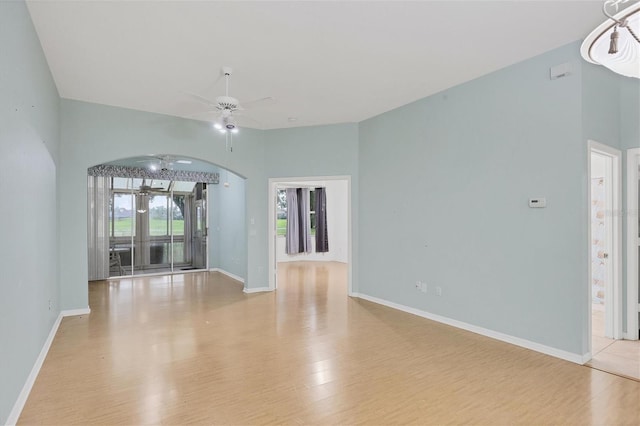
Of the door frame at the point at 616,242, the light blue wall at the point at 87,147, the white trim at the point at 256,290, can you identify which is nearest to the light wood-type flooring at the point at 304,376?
the light blue wall at the point at 87,147

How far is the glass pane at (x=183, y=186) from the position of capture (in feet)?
29.0

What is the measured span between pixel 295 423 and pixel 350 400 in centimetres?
49

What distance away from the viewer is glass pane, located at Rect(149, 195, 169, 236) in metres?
8.57

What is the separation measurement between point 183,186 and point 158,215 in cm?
98

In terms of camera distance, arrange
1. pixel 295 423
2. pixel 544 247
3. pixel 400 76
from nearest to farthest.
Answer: pixel 295 423, pixel 544 247, pixel 400 76

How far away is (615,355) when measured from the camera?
11.2 feet

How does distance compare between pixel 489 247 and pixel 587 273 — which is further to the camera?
pixel 489 247

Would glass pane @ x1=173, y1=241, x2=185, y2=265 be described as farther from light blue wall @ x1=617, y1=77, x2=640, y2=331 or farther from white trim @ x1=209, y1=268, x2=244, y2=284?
light blue wall @ x1=617, y1=77, x2=640, y2=331

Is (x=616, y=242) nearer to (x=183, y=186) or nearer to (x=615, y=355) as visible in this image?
(x=615, y=355)

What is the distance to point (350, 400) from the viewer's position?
8.52ft

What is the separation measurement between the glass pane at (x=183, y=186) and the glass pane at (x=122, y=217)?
1.07 metres

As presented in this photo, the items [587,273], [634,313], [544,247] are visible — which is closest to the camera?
Result: [587,273]

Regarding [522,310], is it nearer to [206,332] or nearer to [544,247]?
[544,247]

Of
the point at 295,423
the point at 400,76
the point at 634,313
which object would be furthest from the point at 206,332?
the point at 634,313
